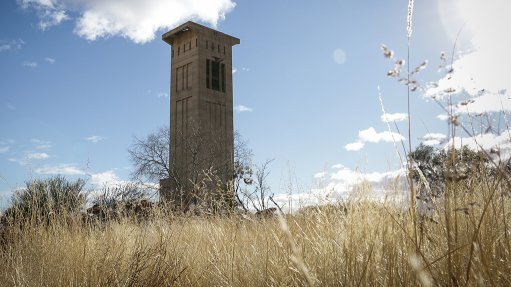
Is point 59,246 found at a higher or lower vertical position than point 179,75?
lower

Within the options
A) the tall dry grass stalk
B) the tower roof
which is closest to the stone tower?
the tower roof

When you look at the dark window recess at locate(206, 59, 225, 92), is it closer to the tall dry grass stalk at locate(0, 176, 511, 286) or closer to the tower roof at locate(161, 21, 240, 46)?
the tower roof at locate(161, 21, 240, 46)

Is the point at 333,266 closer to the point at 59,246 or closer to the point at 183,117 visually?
the point at 59,246

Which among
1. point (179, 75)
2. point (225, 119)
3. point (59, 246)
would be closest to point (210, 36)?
point (179, 75)

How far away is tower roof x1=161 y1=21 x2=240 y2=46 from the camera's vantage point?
27487 mm

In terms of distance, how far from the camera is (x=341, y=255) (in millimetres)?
2787

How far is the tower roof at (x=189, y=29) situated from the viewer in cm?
2749

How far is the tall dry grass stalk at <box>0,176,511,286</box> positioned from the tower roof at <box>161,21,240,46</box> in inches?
927

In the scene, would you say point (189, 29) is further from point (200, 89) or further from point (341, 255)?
point (341, 255)

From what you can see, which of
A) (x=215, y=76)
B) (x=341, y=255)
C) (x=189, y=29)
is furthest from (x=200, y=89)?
(x=341, y=255)

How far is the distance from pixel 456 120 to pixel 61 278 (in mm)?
3800

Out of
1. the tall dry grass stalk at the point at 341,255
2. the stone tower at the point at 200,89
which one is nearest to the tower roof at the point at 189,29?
the stone tower at the point at 200,89

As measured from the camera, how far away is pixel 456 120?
1660mm

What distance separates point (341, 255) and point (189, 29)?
90.0 ft
